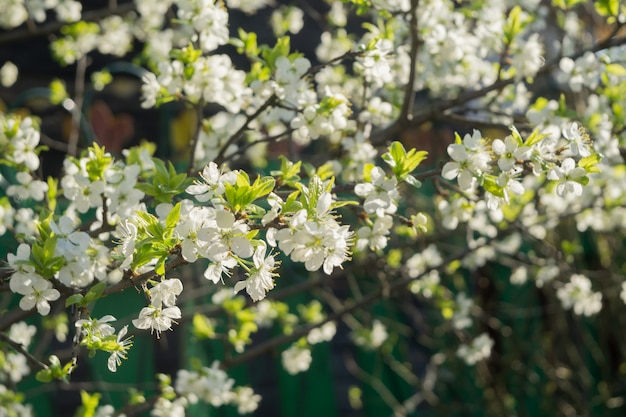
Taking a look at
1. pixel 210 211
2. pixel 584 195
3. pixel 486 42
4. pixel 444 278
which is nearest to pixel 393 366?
pixel 444 278

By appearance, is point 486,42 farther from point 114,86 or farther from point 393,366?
point 114,86

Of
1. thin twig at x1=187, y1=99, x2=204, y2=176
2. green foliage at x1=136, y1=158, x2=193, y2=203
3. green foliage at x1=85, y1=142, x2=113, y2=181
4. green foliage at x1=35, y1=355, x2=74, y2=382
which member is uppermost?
green foliage at x1=136, y1=158, x2=193, y2=203

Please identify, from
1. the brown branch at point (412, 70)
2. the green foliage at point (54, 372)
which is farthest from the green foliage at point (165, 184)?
the brown branch at point (412, 70)

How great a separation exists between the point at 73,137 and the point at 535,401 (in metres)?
3.00

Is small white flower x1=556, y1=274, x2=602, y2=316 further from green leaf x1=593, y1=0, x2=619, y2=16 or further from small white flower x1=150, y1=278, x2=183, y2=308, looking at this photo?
small white flower x1=150, y1=278, x2=183, y2=308

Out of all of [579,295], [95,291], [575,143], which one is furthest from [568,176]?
[579,295]

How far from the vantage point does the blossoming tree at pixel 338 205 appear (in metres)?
1.40

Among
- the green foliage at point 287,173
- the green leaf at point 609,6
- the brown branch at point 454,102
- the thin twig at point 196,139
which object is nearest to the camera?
the green foliage at point 287,173

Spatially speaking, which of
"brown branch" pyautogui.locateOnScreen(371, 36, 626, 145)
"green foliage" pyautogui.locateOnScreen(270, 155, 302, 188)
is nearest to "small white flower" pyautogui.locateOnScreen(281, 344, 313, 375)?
"brown branch" pyautogui.locateOnScreen(371, 36, 626, 145)

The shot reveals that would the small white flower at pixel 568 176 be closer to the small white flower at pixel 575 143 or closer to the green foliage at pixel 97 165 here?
the small white flower at pixel 575 143

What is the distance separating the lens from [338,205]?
4.36 ft

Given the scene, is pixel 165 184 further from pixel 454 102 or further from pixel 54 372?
pixel 454 102

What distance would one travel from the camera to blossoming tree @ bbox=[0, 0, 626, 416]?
1399 mm

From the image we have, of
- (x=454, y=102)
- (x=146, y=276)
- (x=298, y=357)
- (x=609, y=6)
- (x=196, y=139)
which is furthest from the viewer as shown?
(x=298, y=357)
